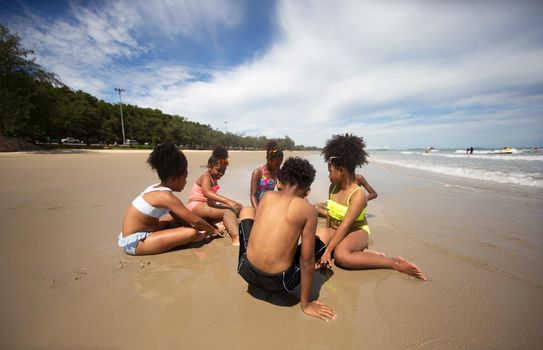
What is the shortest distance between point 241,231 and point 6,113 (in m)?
30.9

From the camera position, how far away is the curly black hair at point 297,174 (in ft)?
6.48

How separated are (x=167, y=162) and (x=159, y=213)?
0.66m

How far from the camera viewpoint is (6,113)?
2089 cm

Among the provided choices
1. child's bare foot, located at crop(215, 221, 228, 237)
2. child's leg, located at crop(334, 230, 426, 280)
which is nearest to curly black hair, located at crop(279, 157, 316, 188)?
child's leg, located at crop(334, 230, 426, 280)

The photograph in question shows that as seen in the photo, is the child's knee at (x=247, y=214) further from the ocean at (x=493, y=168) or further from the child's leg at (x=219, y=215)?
the ocean at (x=493, y=168)

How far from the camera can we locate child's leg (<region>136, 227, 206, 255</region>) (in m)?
2.96

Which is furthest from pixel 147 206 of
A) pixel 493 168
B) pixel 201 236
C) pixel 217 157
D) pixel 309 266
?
pixel 493 168

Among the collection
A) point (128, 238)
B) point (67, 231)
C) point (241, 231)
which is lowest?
point (67, 231)

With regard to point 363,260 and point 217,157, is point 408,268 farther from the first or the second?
point 217,157

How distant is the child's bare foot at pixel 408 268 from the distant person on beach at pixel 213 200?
2342 mm

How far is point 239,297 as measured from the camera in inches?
86.3

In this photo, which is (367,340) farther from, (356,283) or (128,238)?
(128,238)

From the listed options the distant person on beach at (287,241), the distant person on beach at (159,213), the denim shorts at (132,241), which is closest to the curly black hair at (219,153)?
the distant person on beach at (159,213)

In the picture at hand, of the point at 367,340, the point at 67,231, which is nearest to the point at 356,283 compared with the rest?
the point at 367,340
